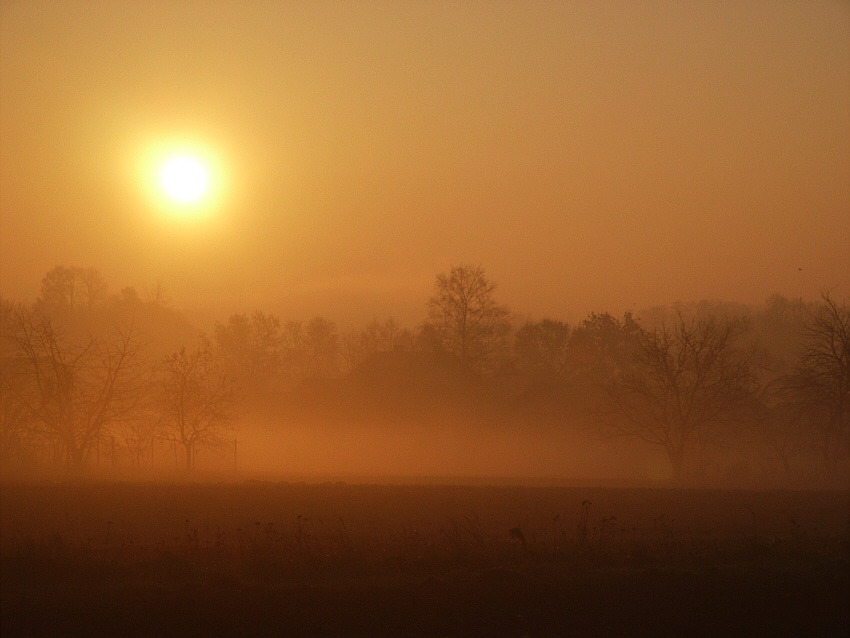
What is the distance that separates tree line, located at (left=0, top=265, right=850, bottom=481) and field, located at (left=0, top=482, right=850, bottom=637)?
786 inches

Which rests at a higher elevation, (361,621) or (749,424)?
(749,424)

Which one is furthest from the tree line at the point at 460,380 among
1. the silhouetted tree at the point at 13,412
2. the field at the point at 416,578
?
the field at the point at 416,578

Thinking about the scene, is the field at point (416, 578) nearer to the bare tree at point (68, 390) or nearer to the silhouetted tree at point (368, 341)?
the bare tree at point (68, 390)

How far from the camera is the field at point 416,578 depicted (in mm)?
11125

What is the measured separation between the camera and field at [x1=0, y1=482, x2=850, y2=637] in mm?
11125

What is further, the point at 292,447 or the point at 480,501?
the point at 292,447

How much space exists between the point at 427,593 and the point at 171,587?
452 cm

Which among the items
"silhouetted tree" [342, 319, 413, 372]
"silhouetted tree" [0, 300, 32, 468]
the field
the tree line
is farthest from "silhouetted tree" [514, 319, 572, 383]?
the field

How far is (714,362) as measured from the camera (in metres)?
43.4

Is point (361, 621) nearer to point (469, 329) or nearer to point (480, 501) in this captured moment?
point (480, 501)

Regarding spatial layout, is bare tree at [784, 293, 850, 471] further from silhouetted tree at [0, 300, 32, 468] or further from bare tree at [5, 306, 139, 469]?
silhouetted tree at [0, 300, 32, 468]

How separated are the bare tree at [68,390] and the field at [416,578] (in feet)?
52.8

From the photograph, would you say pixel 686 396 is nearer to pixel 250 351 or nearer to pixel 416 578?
pixel 416 578

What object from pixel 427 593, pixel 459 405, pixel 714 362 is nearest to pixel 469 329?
pixel 459 405
